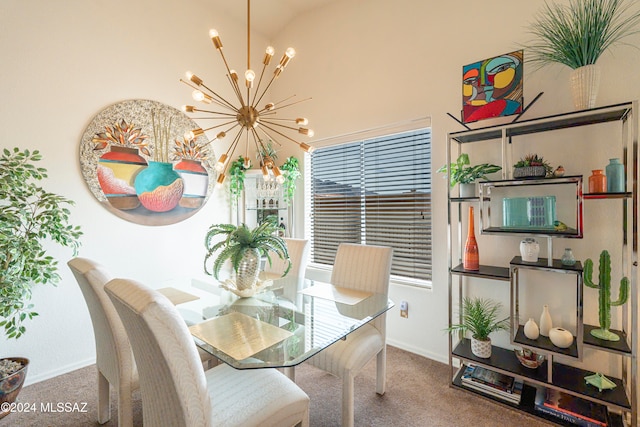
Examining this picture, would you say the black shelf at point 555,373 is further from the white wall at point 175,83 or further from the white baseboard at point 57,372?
the white baseboard at point 57,372

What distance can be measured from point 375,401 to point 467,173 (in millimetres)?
1665

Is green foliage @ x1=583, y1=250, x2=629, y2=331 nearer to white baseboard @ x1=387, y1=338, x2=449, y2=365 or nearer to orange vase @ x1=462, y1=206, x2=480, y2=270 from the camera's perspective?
orange vase @ x1=462, y1=206, x2=480, y2=270

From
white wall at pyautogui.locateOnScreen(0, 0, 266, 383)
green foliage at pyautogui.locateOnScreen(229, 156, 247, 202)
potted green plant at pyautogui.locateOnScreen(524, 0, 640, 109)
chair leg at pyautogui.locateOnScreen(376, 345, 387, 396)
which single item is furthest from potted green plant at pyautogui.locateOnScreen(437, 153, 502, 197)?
white wall at pyautogui.locateOnScreen(0, 0, 266, 383)

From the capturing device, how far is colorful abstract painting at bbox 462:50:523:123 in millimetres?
1871

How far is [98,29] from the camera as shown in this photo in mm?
2459

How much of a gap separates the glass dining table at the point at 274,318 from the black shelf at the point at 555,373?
0.79m

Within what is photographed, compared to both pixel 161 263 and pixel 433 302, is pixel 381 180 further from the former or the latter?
pixel 161 263

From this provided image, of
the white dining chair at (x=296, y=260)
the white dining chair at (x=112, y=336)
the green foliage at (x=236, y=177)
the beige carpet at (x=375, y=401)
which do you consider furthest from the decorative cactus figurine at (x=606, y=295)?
the green foliage at (x=236, y=177)

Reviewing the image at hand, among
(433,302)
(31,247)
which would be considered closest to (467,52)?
(433,302)

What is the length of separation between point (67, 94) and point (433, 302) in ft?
11.2

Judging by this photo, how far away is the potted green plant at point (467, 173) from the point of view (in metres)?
1.99

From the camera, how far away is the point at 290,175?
3275 millimetres

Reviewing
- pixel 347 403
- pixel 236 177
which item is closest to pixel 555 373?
pixel 347 403

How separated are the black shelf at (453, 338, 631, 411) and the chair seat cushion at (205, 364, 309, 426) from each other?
1321 millimetres
